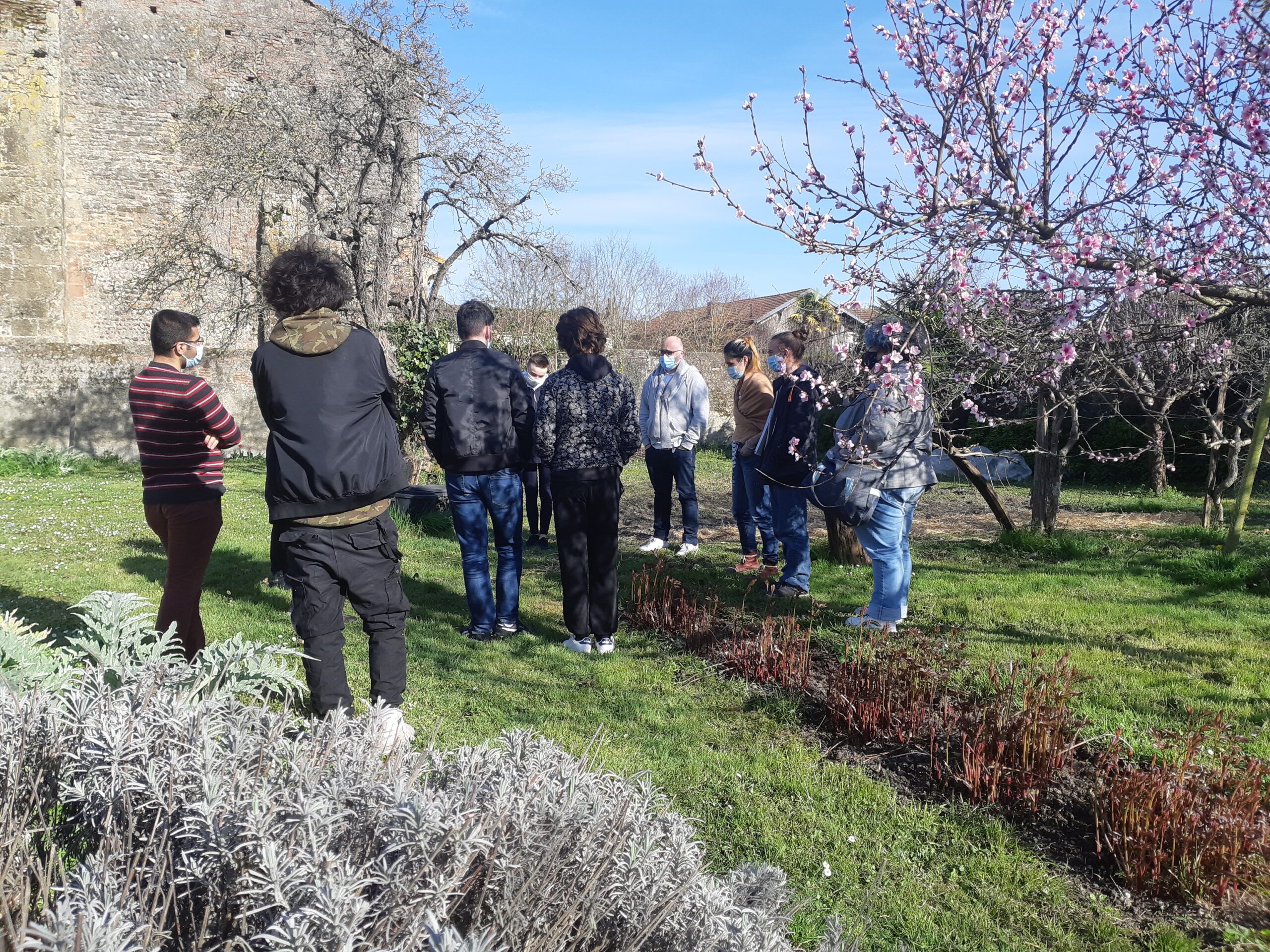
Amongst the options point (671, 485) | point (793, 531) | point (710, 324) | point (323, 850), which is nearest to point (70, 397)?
point (671, 485)

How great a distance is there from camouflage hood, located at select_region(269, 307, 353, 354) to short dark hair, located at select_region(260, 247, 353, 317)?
4cm

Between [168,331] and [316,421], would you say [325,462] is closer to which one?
[316,421]

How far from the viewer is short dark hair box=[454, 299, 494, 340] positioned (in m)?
5.15

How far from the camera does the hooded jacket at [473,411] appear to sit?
16.5 feet

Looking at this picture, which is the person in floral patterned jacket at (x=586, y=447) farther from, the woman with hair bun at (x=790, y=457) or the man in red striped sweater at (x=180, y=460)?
the man in red striped sweater at (x=180, y=460)

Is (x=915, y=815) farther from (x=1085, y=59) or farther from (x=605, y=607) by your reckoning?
(x=1085, y=59)

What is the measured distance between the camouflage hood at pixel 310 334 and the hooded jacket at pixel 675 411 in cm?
461

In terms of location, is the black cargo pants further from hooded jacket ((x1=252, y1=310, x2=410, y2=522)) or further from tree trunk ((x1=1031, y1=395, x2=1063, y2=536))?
tree trunk ((x1=1031, y1=395, x2=1063, y2=536))

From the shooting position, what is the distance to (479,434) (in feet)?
16.6

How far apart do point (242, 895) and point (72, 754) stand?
67 cm

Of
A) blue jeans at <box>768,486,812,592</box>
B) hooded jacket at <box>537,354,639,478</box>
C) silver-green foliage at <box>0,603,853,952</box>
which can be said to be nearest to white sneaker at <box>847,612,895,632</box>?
blue jeans at <box>768,486,812,592</box>

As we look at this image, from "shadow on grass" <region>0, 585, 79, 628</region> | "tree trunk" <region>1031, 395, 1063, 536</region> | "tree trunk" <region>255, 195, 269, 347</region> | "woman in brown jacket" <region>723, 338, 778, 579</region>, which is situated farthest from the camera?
"tree trunk" <region>255, 195, 269, 347</region>

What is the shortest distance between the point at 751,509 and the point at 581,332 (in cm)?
296

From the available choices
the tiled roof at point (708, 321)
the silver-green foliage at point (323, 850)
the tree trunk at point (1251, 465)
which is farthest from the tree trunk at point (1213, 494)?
the tiled roof at point (708, 321)
